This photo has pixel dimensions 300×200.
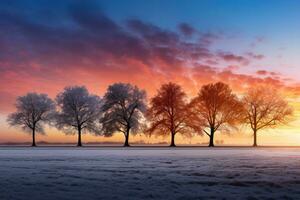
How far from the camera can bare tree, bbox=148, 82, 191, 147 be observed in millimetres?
68250

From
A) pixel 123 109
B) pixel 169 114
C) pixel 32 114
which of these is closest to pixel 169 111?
pixel 169 114

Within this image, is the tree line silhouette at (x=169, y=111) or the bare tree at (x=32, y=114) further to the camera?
the bare tree at (x=32, y=114)

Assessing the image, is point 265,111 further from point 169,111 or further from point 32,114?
point 32,114

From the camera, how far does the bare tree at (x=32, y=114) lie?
80500mm

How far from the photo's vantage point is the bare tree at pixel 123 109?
72.3m

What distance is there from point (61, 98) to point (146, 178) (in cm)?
6753

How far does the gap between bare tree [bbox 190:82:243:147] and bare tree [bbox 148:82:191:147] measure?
2.21m

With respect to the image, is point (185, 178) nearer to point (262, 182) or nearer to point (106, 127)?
point (262, 182)

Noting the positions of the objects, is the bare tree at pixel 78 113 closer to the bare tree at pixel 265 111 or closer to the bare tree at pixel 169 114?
the bare tree at pixel 169 114

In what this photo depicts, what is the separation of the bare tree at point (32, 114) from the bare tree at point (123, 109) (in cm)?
1491

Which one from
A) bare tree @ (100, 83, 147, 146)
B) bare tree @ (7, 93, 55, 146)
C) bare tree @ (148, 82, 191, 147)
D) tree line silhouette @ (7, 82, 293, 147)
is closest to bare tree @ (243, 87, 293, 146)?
tree line silhouette @ (7, 82, 293, 147)

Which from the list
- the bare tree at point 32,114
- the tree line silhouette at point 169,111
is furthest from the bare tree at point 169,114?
the bare tree at point 32,114

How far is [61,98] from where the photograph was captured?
260 ft

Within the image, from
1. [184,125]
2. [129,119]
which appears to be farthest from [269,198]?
[129,119]
